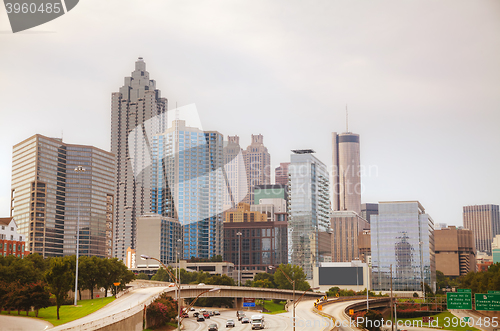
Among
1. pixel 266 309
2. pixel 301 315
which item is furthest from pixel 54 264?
pixel 266 309

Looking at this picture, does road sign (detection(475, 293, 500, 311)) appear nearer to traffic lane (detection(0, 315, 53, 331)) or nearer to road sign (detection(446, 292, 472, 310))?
road sign (detection(446, 292, 472, 310))

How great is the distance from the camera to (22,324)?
73000 millimetres

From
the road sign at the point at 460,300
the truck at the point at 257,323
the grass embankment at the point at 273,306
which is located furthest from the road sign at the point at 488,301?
the grass embankment at the point at 273,306

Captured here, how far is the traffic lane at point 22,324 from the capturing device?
231ft

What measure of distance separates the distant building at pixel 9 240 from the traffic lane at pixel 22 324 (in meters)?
113

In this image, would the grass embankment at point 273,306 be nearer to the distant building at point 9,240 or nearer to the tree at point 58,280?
the distant building at point 9,240

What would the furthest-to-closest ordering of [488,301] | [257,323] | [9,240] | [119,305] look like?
[9,240] < [257,323] < [119,305] < [488,301]

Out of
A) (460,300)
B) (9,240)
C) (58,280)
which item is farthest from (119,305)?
(9,240)

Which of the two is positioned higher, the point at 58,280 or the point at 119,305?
the point at 58,280

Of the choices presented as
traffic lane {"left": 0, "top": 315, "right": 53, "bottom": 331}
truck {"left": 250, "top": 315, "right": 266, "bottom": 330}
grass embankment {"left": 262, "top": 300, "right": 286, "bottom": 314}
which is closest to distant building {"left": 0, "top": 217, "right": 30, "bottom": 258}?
grass embankment {"left": 262, "top": 300, "right": 286, "bottom": 314}

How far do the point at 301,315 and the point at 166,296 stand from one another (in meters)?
26.4

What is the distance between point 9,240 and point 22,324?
124 m

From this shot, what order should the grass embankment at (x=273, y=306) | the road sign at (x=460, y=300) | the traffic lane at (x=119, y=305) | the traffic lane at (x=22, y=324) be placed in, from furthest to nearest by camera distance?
the grass embankment at (x=273, y=306)
the road sign at (x=460, y=300)
the traffic lane at (x=119, y=305)
the traffic lane at (x=22, y=324)

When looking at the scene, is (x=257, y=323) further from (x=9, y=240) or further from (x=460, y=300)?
(x=9, y=240)
